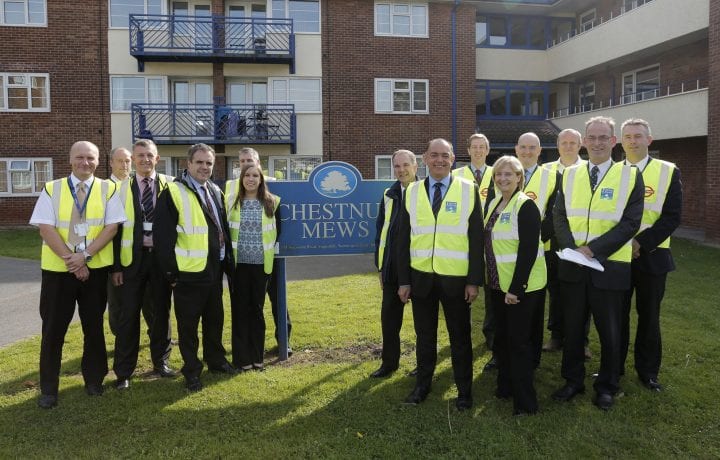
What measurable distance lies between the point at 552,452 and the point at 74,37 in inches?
731

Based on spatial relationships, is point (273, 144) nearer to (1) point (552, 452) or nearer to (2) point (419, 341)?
(2) point (419, 341)

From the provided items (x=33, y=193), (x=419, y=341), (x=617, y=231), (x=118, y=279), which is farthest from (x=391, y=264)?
(x=33, y=193)

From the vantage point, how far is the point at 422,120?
731 inches

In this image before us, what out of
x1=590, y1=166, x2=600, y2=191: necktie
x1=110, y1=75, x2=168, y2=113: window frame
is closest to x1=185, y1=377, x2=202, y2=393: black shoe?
x1=590, y1=166, x2=600, y2=191: necktie

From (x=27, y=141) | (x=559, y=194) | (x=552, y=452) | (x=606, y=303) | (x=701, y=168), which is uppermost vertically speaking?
(x=27, y=141)

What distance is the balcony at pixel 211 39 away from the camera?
16.5 meters

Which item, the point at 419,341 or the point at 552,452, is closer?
the point at 552,452

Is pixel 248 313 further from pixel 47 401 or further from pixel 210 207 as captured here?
pixel 47 401

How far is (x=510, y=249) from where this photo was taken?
3.75 meters

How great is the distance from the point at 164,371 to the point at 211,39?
14700 mm

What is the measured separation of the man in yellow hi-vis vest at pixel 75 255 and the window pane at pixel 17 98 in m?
15.4

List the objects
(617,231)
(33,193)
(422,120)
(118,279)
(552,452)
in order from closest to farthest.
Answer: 1. (552,452)
2. (617,231)
3. (118,279)
4. (33,193)
5. (422,120)

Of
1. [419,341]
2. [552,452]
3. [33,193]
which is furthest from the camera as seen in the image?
[33,193]

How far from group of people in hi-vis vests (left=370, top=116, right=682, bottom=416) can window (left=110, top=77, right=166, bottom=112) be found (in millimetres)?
15808
